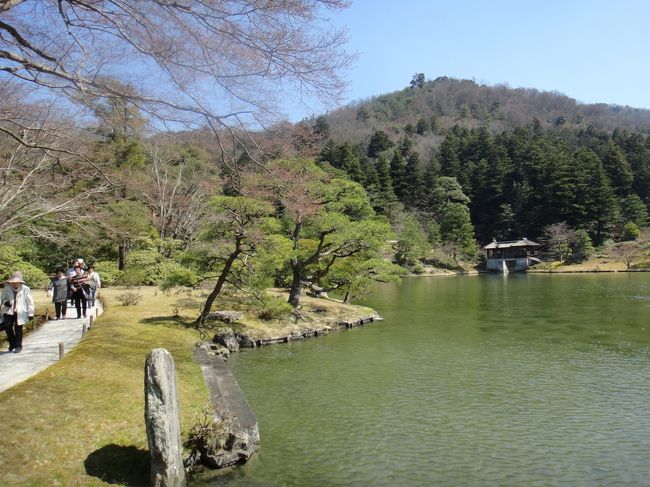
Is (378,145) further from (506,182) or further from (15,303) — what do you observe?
(15,303)

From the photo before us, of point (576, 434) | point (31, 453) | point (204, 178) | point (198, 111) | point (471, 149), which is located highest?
point (471, 149)

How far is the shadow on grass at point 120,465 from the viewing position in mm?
4812

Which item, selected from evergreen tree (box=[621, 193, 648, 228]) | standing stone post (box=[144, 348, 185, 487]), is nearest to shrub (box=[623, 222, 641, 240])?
evergreen tree (box=[621, 193, 648, 228])

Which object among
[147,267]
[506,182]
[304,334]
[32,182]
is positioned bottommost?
[304,334]

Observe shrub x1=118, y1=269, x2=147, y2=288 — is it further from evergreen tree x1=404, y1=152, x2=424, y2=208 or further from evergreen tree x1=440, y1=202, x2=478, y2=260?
evergreen tree x1=404, y1=152, x2=424, y2=208

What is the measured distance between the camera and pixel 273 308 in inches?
571

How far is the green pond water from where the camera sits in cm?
566

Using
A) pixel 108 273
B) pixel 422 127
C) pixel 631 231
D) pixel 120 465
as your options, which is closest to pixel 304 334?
pixel 120 465

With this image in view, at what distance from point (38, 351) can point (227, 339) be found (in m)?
4.94

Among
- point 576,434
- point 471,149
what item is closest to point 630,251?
point 471,149

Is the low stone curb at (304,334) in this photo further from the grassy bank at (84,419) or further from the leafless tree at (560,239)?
the leafless tree at (560,239)

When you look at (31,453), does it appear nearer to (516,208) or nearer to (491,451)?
(491,451)

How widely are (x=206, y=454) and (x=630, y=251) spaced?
165 feet

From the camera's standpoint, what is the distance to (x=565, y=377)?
9570 mm
